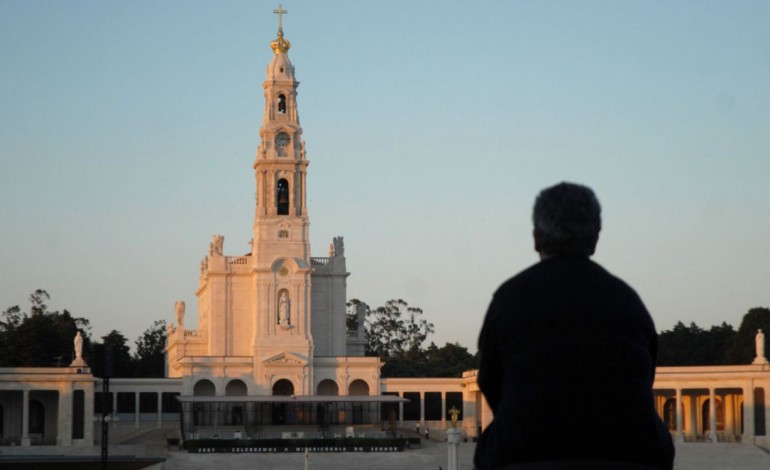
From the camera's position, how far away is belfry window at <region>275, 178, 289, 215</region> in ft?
289

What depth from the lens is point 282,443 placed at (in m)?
72.4

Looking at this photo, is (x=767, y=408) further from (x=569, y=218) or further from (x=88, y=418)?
(x=569, y=218)

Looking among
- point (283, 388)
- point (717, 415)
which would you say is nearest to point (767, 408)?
point (717, 415)

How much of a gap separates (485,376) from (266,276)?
265 feet

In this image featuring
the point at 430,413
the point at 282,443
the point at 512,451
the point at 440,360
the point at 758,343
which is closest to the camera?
the point at 512,451

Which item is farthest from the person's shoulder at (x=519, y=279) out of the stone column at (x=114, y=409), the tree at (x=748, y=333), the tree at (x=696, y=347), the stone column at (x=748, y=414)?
the tree at (x=696, y=347)

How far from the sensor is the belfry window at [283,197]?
8794 centimetres

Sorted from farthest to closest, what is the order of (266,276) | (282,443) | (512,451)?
(266,276), (282,443), (512,451)

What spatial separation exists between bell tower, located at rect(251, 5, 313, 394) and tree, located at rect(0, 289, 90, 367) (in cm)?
1265

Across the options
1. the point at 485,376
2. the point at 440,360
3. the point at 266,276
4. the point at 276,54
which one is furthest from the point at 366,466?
the point at 485,376

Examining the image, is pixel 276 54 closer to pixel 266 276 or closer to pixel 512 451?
pixel 266 276

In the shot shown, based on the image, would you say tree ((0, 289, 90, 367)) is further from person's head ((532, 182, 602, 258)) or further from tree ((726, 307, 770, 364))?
person's head ((532, 182, 602, 258))

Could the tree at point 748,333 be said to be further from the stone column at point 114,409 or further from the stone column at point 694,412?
the stone column at point 114,409

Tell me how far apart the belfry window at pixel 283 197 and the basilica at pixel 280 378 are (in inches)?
3.2
